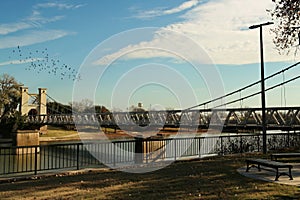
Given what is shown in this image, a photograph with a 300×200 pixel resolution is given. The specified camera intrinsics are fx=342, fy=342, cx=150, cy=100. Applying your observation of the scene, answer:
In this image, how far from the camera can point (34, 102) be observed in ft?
233

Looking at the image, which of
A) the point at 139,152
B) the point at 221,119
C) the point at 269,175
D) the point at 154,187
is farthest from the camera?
the point at 221,119

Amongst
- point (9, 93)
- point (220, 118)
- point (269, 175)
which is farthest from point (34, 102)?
point (269, 175)

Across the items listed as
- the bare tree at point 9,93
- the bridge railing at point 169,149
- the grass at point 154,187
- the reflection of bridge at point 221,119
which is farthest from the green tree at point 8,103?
the grass at point 154,187

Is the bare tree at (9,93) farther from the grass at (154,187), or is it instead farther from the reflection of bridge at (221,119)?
the grass at (154,187)

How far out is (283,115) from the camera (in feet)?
69.7

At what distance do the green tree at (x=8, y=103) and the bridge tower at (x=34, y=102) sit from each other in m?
1.00

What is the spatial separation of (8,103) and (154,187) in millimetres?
61022

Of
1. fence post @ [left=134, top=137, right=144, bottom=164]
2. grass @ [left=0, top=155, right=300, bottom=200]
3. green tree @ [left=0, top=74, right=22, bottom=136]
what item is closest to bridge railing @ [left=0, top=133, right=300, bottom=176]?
fence post @ [left=134, top=137, right=144, bottom=164]

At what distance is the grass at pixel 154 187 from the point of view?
6.75 meters

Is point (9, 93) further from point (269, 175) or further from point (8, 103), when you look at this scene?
point (269, 175)

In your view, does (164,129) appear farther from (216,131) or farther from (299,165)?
(299,165)

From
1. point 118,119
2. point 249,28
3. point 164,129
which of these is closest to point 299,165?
point 249,28

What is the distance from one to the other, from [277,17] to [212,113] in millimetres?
14296

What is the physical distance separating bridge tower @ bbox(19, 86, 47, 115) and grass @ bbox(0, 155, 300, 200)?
2371 inches
